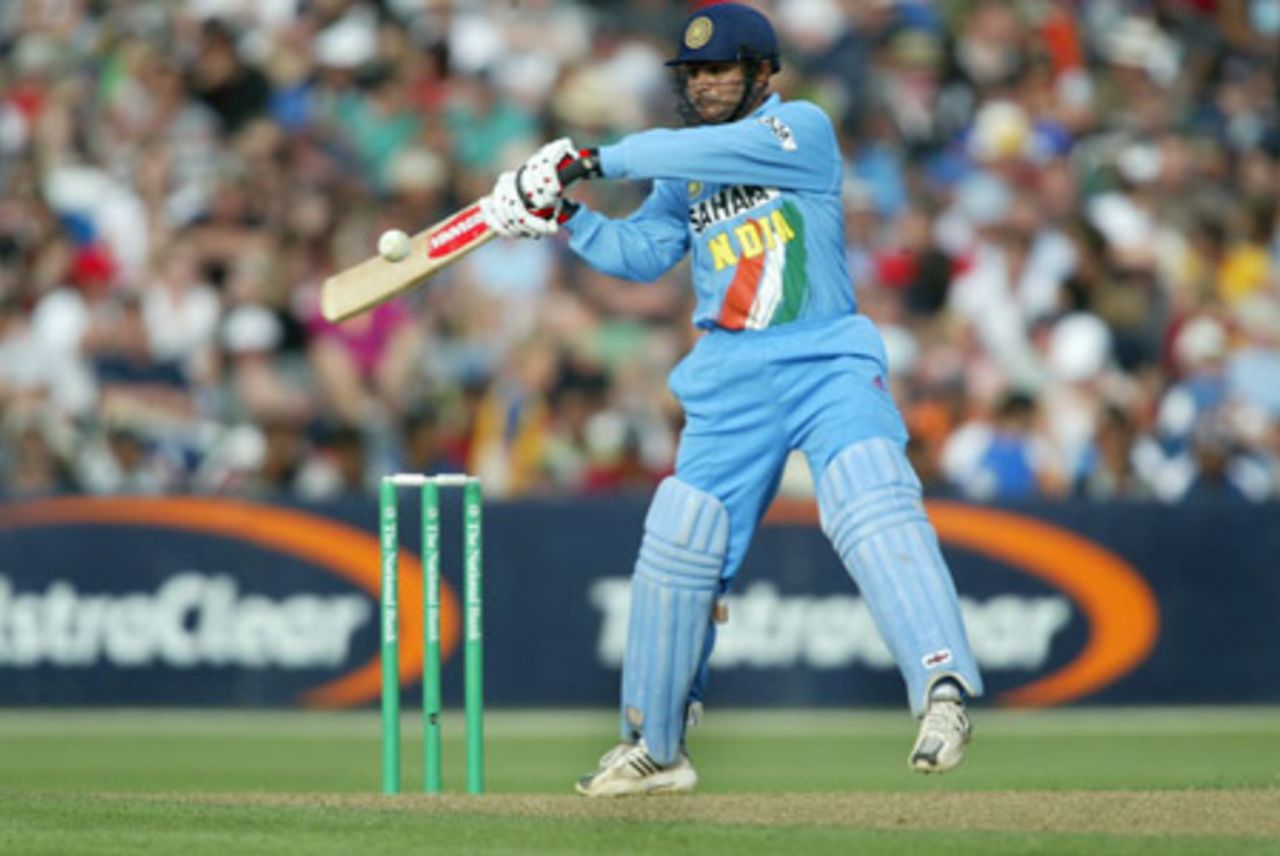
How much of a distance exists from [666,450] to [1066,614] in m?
2.13

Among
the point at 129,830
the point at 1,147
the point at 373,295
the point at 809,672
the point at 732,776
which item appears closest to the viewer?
the point at 129,830

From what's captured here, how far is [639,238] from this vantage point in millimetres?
7895

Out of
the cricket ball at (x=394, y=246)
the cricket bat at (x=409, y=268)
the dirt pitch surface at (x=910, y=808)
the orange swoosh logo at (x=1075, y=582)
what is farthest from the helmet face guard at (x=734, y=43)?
the orange swoosh logo at (x=1075, y=582)

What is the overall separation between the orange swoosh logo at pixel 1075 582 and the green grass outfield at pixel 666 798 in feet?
0.62

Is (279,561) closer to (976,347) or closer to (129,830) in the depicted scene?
(976,347)

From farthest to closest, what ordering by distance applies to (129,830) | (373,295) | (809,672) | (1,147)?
(1,147), (809,672), (373,295), (129,830)

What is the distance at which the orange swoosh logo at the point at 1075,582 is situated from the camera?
13273 millimetres

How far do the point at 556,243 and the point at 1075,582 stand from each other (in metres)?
3.50

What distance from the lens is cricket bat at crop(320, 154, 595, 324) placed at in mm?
7633

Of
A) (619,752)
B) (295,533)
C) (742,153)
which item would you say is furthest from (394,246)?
(295,533)

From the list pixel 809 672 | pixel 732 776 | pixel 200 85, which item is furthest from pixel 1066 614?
pixel 200 85

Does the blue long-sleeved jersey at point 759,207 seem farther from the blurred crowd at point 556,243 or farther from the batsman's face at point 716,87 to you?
the blurred crowd at point 556,243

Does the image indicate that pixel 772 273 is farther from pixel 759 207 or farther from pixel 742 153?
pixel 742 153

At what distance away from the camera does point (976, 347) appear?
46.9ft
